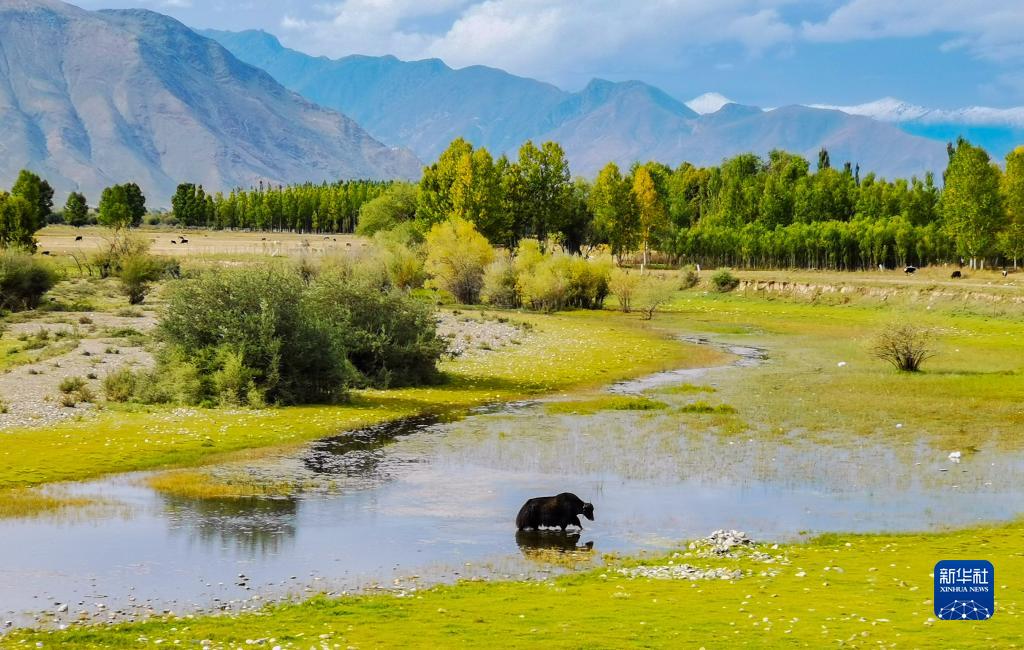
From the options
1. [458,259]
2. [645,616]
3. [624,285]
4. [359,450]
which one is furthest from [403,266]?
[645,616]

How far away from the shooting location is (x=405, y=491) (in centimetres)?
2777

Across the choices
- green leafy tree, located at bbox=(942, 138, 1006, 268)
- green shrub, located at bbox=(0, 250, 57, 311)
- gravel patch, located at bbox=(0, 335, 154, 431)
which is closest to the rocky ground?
gravel patch, located at bbox=(0, 335, 154, 431)

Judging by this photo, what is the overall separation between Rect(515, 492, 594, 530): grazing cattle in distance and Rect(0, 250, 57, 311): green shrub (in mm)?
61268

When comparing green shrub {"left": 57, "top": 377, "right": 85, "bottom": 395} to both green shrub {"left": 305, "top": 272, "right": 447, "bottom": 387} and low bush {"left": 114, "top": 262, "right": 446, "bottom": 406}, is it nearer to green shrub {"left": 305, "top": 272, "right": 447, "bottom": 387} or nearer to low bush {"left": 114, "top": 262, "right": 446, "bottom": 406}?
low bush {"left": 114, "top": 262, "right": 446, "bottom": 406}

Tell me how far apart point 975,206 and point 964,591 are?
100m

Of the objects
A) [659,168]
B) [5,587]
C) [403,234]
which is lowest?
[5,587]

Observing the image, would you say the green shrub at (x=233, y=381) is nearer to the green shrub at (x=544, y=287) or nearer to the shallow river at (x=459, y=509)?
the shallow river at (x=459, y=509)

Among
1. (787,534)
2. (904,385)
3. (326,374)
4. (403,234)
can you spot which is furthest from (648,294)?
(787,534)

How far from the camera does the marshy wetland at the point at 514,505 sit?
16.5m

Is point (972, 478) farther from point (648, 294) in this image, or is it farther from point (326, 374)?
point (648, 294)

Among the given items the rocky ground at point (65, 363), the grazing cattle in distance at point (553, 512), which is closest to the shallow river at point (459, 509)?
the grazing cattle in distance at point (553, 512)

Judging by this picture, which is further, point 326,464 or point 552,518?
point 326,464

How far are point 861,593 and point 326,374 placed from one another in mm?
27701

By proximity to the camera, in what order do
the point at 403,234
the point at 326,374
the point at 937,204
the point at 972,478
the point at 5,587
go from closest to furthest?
the point at 5,587 < the point at 972,478 < the point at 326,374 < the point at 403,234 < the point at 937,204
